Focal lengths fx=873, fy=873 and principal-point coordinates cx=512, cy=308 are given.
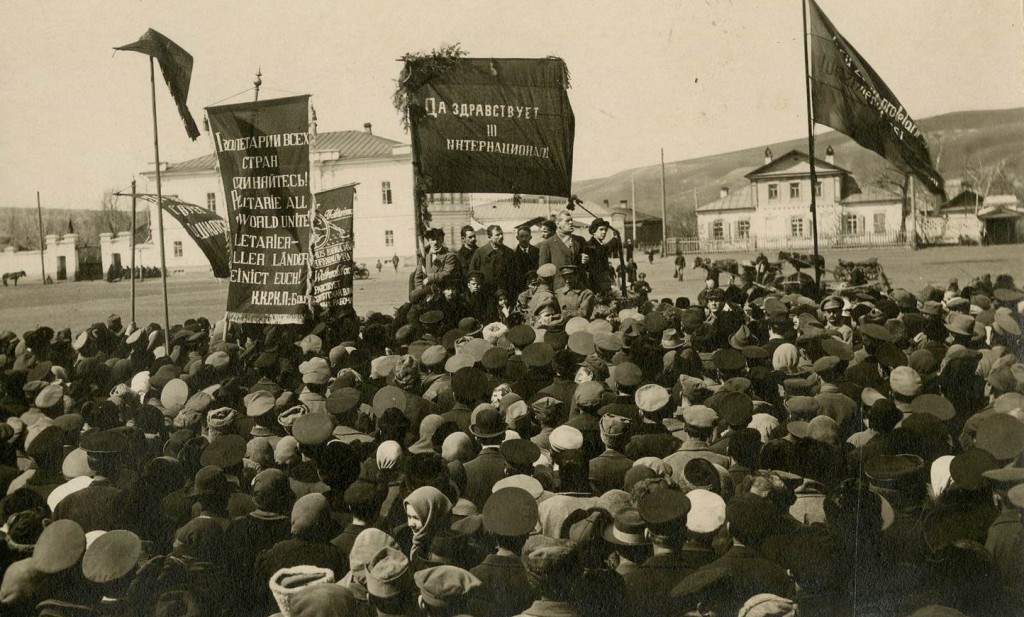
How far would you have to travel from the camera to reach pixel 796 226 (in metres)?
43.4

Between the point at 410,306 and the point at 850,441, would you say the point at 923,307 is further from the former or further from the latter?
the point at 410,306

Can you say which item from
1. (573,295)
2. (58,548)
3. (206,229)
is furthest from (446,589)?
(206,229)

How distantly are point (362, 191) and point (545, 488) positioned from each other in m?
36.9

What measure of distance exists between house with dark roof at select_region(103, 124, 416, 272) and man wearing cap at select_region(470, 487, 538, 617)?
114 feet

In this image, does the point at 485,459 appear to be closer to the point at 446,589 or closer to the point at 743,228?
the point at 446,589

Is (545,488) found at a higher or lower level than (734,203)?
lower

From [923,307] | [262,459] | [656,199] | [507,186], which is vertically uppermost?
[656,199]

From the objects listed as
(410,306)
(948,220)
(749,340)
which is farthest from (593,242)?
(948,220)

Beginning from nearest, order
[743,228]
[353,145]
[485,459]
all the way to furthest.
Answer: [485,459] → [353,145] → [743,228]

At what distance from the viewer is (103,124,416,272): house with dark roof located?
38.9 metres

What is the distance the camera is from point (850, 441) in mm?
4598

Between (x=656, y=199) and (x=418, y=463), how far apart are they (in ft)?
349

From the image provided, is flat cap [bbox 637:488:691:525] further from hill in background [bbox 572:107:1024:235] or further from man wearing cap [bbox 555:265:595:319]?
hill in background [bbox 572:107:1024:235]

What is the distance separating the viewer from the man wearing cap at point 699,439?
4.41 metres
